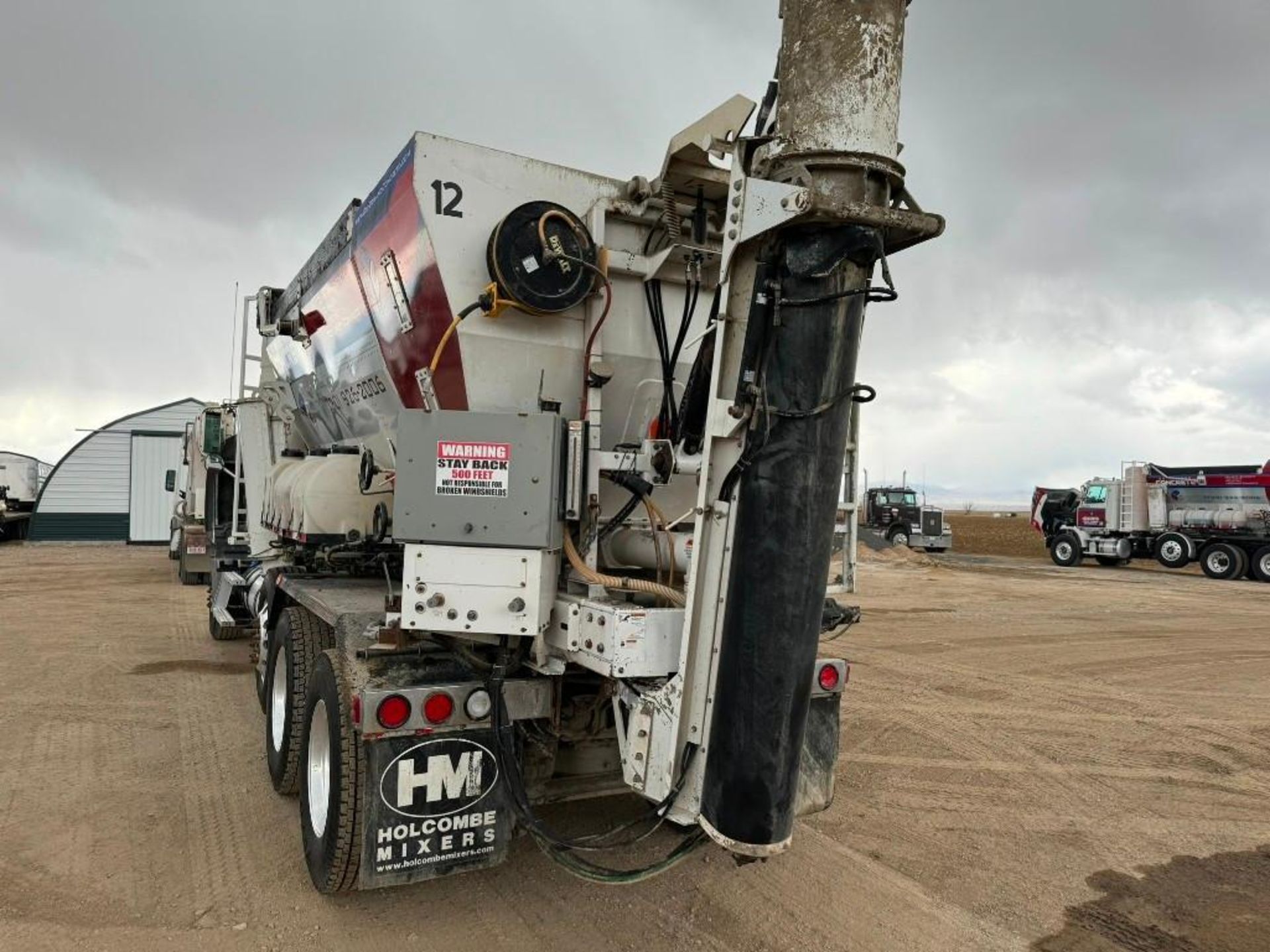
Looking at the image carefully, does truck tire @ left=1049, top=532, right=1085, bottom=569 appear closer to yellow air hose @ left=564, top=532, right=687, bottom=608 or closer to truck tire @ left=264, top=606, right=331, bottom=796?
truck tire @ left=264, top=606, right=331, bottom=796

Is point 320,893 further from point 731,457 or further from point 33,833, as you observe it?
point 731,457

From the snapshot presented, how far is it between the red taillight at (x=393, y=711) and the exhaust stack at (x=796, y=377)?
3.93ft

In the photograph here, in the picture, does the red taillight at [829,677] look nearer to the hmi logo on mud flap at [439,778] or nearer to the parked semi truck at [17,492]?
the hmi logo on mud flap at [439,778]

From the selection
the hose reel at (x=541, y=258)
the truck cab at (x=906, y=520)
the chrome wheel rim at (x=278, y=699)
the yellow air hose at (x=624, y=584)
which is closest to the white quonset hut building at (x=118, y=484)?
the truck cab at (x=906, y=520)

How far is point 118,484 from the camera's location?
87.7 feet

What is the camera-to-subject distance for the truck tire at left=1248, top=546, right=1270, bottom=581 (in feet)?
71.1

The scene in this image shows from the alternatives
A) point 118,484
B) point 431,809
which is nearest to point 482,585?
point 431,809

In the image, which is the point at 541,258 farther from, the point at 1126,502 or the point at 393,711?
the point at 1126,502

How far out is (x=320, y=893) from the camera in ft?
12.1

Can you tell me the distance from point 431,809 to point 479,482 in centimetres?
126

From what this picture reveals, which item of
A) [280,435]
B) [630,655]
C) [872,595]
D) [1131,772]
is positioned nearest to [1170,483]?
[872,595]

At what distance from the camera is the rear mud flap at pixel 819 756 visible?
3566 mm

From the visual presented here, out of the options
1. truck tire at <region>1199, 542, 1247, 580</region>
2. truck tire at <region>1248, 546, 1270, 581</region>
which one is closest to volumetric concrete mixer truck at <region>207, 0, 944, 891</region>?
truck tire at <region>1248, 546, 1270, 581</region>

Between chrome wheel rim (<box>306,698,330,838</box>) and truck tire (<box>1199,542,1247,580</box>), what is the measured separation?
24917mm
